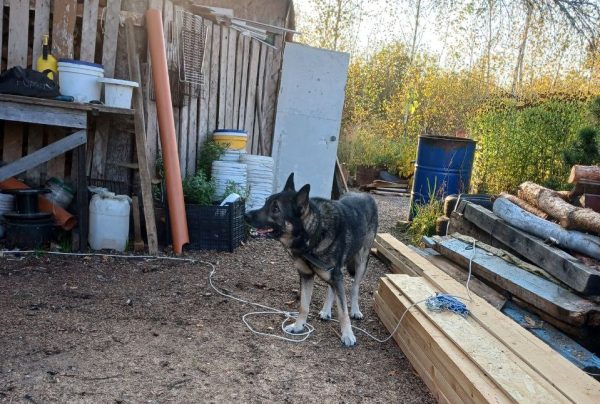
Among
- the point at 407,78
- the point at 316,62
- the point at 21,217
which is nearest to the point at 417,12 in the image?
the point at 407,78

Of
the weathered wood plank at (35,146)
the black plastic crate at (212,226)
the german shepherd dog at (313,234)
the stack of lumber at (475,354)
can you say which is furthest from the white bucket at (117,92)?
the stack of lumber at (475,354)

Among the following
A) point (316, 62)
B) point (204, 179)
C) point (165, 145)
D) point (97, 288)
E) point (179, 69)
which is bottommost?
point (97, 288)

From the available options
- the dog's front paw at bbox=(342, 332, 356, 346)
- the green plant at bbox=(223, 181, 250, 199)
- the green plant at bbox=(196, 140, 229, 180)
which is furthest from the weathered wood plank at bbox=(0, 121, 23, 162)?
the dog's front paw at bbox=(342, 332, 356, 346)

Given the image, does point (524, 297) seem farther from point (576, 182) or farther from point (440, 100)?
point (440, 100)

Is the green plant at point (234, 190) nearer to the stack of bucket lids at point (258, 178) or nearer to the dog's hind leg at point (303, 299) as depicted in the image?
the stack of bucket lids at point (258, 178)

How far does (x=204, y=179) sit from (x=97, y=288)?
2238mm

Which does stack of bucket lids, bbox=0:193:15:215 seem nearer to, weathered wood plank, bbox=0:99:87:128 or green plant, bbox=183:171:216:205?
weathered wood plank, bbox=0:99:87:128

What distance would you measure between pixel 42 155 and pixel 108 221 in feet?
3.02

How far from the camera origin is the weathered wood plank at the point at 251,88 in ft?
26.9

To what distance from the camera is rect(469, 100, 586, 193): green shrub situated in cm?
747

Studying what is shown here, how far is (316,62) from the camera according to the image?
8562 millimetres

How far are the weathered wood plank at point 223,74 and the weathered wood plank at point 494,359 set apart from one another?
4.50 m

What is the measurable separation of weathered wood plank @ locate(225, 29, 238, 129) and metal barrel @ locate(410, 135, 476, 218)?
289 centimetres

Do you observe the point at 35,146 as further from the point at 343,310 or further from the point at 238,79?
the point at 343,310
